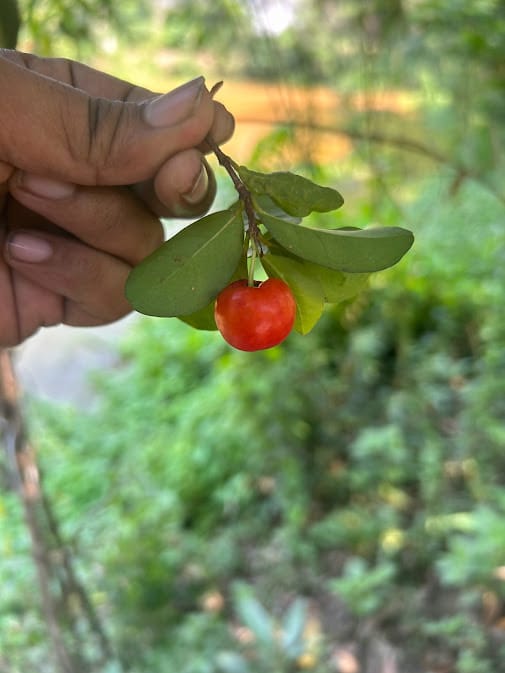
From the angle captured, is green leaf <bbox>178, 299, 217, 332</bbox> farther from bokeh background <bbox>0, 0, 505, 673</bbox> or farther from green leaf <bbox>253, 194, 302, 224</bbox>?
bokeh background <bbox>0, 0, 505, 673</bbox>

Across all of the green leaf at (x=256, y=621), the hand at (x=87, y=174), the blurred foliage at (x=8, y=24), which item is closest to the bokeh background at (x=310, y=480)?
the green leaf at (x=256, y=621)

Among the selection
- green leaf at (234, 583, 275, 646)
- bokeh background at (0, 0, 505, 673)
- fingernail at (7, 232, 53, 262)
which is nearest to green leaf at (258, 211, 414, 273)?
fingernail at (7, 232, 53, 262)

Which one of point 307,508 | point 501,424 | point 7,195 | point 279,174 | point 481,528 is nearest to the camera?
point 279,174

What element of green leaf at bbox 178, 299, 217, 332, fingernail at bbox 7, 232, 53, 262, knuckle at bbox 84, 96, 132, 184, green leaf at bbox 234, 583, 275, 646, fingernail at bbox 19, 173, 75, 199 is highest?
knuckle at bbox 84, 96, 132, 184

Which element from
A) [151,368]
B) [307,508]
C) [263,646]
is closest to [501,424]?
[307,508]

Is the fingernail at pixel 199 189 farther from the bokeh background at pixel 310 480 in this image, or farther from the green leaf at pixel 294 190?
the bokeh background at pixel 310 480

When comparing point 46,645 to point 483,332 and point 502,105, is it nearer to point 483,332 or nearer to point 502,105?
point 483,332
